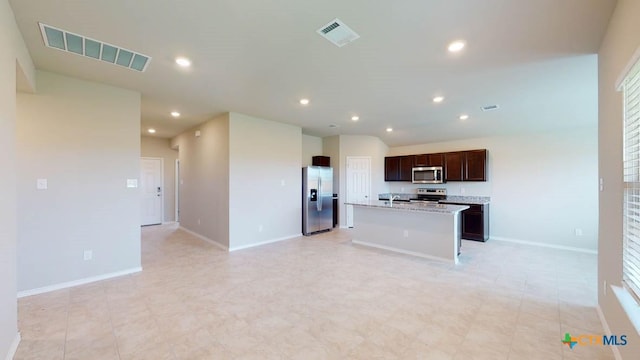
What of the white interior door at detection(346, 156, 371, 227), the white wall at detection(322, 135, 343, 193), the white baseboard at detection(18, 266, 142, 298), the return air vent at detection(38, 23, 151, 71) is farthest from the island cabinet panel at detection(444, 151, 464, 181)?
the white baseboard at detection(18, 266, 142, 298)

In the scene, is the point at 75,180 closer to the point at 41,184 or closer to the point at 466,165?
the point at 41,184

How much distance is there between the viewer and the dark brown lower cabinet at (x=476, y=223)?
18.6 feet

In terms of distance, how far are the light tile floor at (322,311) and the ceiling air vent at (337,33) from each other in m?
2.68

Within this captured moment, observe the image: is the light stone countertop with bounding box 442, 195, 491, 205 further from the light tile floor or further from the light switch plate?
the light switch plate

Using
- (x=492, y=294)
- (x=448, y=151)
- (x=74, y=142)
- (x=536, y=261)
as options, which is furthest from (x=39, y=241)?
(x=448, y=151)

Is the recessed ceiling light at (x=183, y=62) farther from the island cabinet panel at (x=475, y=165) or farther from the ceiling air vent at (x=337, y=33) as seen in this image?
the island cabinet panel at (x=475, y=165)

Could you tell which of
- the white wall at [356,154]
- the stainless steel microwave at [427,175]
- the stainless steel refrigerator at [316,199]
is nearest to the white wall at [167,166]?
the stainless steel refrigerator at [316,199]

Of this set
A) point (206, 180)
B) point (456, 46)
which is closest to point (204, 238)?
point (206, 180)

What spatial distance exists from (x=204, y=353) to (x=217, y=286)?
1319 mm

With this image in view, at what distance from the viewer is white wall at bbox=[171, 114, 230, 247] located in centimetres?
512

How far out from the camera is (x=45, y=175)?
3.21 metres

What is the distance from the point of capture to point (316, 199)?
652 cm

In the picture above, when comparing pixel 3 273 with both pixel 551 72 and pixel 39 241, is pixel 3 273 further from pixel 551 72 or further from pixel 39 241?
pixel 551 72

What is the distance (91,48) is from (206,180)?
3436mm
